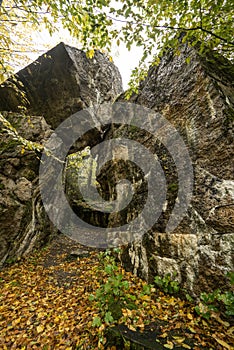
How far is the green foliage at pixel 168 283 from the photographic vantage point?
2.82 meters

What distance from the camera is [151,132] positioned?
402cm

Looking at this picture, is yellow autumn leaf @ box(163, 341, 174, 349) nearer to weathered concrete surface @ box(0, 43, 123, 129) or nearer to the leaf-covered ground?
the leaf-covered ground

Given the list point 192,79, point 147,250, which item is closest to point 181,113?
point 192,79

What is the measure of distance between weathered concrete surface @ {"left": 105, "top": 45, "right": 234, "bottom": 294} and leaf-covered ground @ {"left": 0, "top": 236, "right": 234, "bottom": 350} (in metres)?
0.44

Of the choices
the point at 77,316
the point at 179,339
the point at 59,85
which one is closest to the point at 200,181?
the point at 179,339

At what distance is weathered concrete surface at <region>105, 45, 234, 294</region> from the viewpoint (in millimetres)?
2537

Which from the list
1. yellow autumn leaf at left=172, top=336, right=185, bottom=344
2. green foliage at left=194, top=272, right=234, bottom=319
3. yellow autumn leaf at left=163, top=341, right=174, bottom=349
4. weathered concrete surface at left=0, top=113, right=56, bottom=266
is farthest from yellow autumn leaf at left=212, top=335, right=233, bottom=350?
weathered concrete surface at left=0, top=113, right=56, bottom=266

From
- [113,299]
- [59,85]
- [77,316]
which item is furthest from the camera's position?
[59,85]

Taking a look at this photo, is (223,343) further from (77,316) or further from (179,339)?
(77,316)

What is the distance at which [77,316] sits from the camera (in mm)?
2900

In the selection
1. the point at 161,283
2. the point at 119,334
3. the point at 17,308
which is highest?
the point at 161,283

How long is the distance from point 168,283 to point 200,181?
6.26 feet

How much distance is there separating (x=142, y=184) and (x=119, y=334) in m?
2.67

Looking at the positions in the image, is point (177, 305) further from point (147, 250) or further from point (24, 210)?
point (24, 210)
